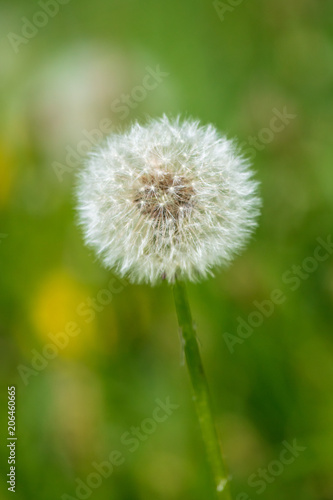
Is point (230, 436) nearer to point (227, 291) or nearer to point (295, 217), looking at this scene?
point (227, 291)

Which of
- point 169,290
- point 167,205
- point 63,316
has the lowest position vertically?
point 63,316

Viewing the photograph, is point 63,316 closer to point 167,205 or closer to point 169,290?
point 169,290

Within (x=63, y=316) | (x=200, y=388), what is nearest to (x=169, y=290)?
(x=63, y=316)

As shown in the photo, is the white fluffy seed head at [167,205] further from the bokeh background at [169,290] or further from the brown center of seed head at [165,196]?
the bokeh background at [169,290]

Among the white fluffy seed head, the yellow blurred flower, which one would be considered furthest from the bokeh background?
the white fluffy seed head

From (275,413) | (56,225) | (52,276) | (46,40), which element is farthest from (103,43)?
(275,413)

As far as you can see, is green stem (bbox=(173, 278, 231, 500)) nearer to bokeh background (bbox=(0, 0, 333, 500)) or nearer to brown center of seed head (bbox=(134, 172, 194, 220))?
brown center of seed head (bbox=(134, 172, 194, 220))
